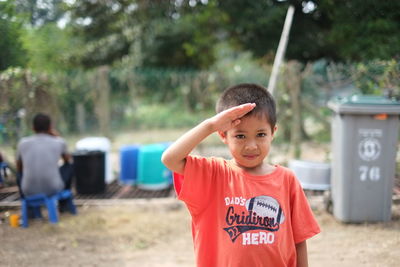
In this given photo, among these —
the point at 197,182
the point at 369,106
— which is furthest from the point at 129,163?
the point at 197,182

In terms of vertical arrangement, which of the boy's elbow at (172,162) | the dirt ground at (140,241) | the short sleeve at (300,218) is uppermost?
the boy's elbow at (172,162)

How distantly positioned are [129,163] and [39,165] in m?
1.82

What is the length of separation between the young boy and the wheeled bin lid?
2.45 meters

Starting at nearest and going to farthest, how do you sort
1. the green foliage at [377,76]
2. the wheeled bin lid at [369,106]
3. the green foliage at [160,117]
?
the wheeled bin lid at [369,106], the green foliage at [377,76], the green foliage at [160,117]

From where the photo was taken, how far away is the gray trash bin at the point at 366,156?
13.3 feet

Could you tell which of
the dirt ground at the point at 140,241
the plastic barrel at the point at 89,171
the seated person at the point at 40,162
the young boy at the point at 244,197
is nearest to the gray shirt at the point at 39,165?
the seated person at the point at 40,162

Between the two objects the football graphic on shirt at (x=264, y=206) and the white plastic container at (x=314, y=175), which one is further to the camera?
the white plastic container at (x=314, y=175)

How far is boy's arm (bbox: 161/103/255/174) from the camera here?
5.57ft

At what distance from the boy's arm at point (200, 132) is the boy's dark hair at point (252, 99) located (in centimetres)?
12

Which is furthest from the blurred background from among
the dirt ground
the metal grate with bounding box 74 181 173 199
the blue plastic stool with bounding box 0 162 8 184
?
the dirt ground

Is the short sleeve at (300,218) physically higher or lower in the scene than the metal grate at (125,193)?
higher

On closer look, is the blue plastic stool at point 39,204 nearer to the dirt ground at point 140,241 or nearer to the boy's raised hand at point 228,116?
the dirt ground at point 140,241

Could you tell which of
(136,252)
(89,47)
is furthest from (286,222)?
(89,47)

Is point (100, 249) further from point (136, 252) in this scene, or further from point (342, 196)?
point (342, 196)
